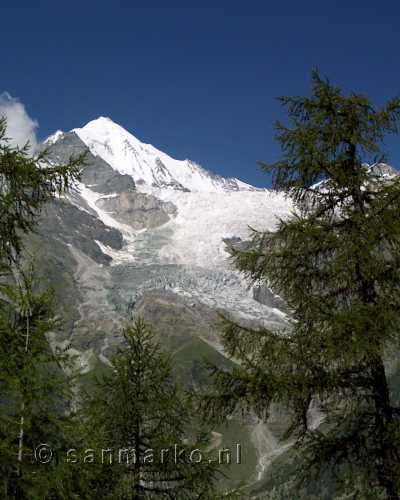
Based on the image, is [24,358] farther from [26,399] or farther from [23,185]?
[23,185]

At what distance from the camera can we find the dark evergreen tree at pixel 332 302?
8.20m

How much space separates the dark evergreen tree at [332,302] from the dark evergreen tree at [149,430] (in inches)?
167

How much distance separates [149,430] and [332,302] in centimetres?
729

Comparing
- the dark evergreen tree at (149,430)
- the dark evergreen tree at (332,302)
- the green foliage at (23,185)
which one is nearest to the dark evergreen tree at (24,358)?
the green foliage at (23,185)

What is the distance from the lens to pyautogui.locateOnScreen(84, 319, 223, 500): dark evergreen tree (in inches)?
509

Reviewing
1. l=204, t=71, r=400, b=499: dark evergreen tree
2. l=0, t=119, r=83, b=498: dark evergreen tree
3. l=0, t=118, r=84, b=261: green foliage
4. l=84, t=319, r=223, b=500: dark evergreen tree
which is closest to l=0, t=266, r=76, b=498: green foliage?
l=0, t=119, r=83, b=498: dark evergreen tree

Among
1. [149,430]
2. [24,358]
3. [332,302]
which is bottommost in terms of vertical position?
[149,430]

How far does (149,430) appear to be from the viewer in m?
14.0

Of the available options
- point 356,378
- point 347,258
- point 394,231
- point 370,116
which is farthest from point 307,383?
point 370,116

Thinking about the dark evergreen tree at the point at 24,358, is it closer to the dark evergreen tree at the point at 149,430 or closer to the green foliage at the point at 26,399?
the green foliage at the point at 26,399

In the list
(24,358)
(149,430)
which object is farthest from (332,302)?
(149,430)

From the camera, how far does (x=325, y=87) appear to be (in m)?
9.70

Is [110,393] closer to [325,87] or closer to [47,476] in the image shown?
[47,476]

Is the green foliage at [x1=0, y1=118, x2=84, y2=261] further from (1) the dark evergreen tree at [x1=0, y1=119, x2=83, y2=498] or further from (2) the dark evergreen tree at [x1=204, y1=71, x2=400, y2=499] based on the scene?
(2) the dark evergreen tree at [x1=204, y1=71, x2=400, y2=499]
